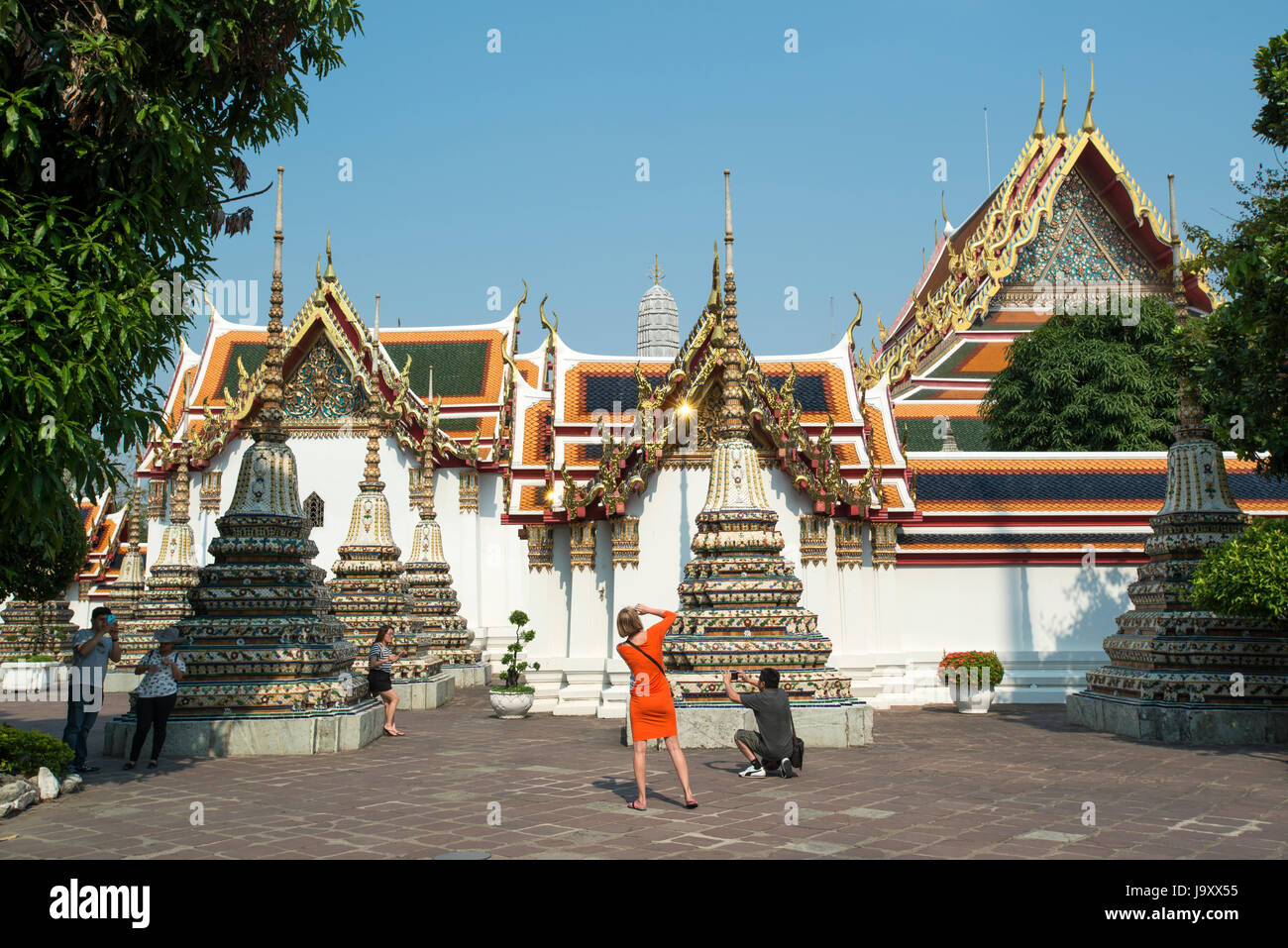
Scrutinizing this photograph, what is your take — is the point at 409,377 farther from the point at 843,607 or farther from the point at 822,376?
the point at 843,607

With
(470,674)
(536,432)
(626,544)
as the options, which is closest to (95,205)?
(626,544)

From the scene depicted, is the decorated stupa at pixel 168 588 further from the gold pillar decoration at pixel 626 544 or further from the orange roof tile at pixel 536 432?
the gold pillar decoration at pixel 626 544

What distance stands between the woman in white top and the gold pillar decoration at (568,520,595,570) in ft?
22.7

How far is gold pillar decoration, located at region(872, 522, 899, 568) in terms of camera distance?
1820 cm

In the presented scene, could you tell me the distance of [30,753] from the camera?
9023 millimetres

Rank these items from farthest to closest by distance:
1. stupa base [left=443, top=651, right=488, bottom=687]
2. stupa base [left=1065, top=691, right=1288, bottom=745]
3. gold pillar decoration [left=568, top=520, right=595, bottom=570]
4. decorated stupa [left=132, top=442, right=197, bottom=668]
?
stupa base [left=443, top=651, right=488, bottom=687] < decorated stupa [left=132, top=442, right=197, bottom=668] < gold pillar decoration [left=568, top=520, right=595, bottom=570] < stupa base [left=1065, top=691, right=1288, bottom=745]

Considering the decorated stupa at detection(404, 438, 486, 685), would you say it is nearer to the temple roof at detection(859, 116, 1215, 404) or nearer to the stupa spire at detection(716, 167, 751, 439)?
the stupa spire at detection(716, 167, 751, 439)

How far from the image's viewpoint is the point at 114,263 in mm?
7730

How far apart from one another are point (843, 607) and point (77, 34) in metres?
13.3

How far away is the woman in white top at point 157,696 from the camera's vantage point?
34.6 ft

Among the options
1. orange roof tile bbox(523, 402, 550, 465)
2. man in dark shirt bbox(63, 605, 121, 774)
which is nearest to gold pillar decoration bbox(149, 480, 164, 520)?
orange roof tile bbox(523, 402, 550, 465)

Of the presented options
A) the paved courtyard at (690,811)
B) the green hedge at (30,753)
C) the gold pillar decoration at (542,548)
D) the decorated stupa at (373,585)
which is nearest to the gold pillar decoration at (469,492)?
the decorated stupa at (373,585)

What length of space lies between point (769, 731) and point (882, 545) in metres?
9.36
